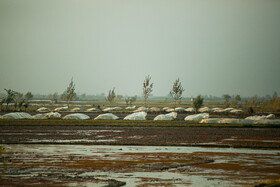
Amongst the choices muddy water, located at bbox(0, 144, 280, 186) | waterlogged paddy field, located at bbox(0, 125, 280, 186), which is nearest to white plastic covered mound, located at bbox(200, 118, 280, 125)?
waterlogged paddy field, located at bbox(0, 125, 280, 186)

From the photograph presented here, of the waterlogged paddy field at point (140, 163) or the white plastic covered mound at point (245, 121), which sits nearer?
the waterlogged paddy field at point (140, 163)

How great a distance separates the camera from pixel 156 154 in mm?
22406

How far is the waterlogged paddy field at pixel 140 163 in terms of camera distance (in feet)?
48.2

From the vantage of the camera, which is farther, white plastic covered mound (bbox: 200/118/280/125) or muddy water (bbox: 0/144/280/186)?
white plastic covered mound (bbox: 200/118/280/125)

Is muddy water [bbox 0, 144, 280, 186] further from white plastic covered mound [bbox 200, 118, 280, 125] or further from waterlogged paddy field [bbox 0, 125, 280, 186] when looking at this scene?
white plastic covered mound [bbox 200, 118, 280, 125]

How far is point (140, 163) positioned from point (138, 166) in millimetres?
929

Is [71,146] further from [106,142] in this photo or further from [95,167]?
[95,167]

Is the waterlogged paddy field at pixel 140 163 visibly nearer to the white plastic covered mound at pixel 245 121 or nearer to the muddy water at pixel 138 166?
the muddy water at pixel 138 166

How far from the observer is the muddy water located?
14594mm

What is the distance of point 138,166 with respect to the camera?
1809 centimetres

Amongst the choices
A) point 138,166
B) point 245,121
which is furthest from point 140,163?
point 245,121

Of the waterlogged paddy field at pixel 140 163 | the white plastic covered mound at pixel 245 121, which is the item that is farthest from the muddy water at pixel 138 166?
the white plastic covered mound at pixel 245 121

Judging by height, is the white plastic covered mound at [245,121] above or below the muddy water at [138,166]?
above

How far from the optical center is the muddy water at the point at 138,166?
14594mm
